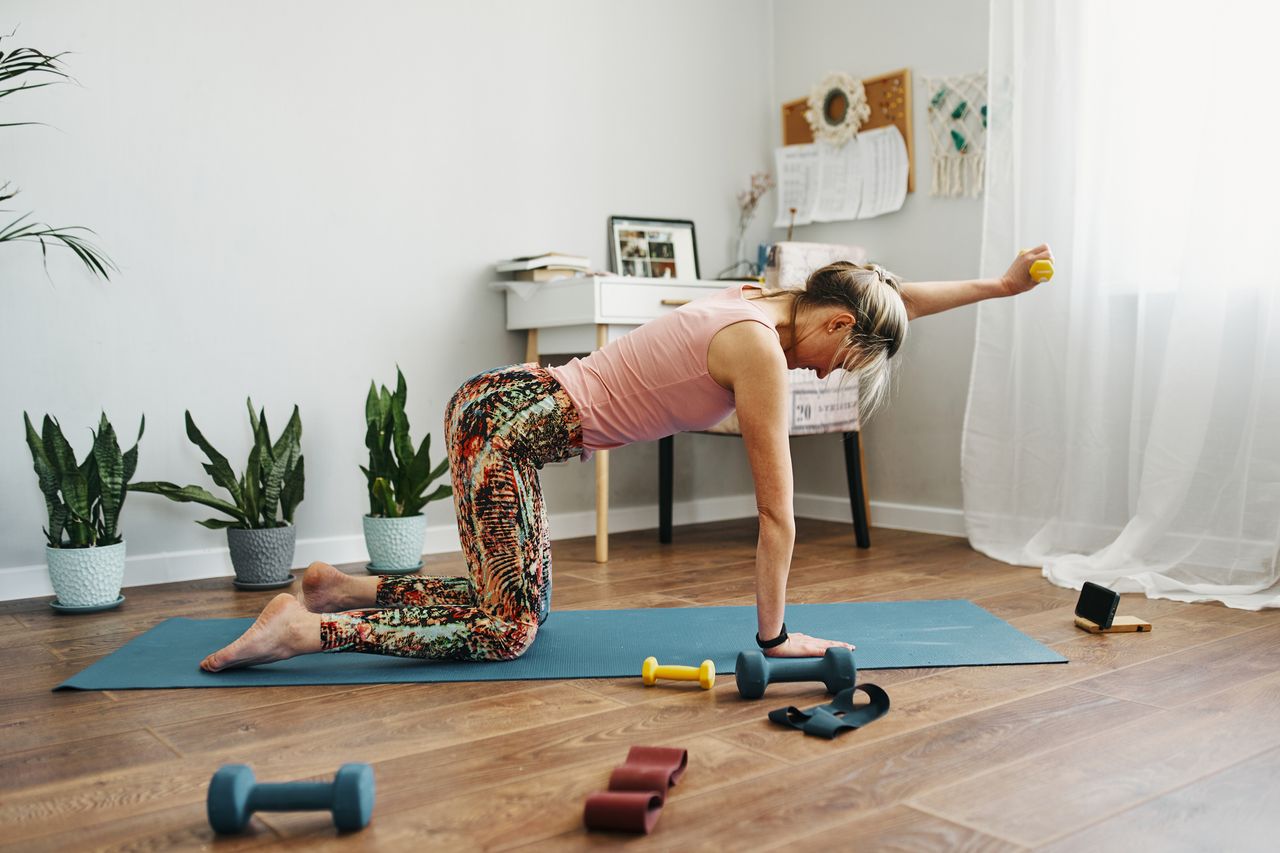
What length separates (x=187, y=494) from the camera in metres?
2.77

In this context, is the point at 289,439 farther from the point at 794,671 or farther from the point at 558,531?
the point at 794,671

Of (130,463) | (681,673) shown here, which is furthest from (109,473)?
(681,673)

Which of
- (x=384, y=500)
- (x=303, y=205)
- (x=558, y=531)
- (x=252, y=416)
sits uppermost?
(x=303, y=205)

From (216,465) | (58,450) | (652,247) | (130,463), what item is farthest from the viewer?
(652,247)

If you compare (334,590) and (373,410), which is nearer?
(334,590)

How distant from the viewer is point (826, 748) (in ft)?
5.09

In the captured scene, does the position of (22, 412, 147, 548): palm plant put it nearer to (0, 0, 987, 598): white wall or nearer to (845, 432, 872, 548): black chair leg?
(0, 0, 987, 598): white wall

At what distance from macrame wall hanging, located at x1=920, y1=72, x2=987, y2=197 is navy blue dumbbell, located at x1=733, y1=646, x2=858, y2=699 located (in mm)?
2226

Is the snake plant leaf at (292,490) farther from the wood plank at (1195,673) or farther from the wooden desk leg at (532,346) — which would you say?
the wood plank at (1195,673)

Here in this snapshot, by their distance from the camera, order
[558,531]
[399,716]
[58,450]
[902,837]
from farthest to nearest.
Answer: [558,531] < [58,450] < [399,716] < [902,837]

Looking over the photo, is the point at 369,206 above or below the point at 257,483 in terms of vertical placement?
above

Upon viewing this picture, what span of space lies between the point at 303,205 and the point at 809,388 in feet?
5.26

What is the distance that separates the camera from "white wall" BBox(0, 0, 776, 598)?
280 centimetres

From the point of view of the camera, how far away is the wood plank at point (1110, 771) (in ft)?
4.27
